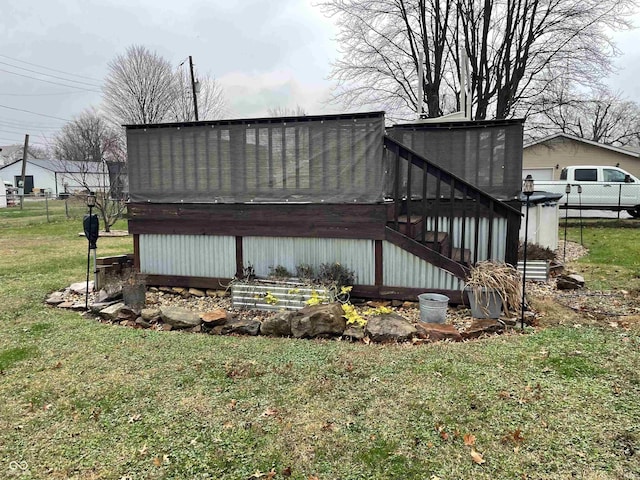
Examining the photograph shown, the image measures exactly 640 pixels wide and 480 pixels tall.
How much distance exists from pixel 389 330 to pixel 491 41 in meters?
14.8

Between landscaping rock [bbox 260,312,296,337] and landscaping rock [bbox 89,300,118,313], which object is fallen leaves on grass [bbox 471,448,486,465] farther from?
landscaping rock [bbox 89,300,118,313]

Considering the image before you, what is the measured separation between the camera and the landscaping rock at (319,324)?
417 cm

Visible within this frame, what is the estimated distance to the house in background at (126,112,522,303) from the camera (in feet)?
16.4

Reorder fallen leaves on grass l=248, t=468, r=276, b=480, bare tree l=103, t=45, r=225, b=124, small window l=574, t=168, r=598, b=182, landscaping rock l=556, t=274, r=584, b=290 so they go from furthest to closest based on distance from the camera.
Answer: bare tree l=103, t=45, r=225, b=124
small window l=574, t=168, r=598, b=182
landscaping rock l=556, t=274, r=584, b=290
fallen leaves on grass l=248, t=468, r=276, b=480

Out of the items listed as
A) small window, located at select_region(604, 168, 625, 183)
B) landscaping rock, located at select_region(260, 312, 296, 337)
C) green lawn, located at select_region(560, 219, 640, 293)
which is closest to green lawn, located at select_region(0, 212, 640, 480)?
landscaping rock, located at select_region(260, 312, 296, 337)

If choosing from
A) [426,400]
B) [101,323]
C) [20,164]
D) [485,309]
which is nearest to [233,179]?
[101,323]

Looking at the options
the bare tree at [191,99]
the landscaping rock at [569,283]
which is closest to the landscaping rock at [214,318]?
the landscaping rock at [569,283]

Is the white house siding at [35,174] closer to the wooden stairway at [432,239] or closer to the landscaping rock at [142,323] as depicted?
the landscaping rock at [142,323]

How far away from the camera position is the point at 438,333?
13.2 feet

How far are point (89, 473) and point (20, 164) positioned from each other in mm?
47001

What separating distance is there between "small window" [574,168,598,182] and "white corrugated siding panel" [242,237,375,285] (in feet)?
40.5

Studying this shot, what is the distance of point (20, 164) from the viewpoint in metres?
40.2

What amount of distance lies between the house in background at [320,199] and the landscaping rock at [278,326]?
1.17m

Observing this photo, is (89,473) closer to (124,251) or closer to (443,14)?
(124,251)
